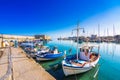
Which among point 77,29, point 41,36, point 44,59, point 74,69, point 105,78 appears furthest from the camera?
point 41,36

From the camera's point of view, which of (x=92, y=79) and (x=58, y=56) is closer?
(x=92, y=79)

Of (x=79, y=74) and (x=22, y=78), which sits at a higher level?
(x=22, y=78)

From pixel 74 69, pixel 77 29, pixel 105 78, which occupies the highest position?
pixel 77 29

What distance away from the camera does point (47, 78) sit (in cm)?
924

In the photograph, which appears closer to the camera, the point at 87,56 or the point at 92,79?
the point at 92,79

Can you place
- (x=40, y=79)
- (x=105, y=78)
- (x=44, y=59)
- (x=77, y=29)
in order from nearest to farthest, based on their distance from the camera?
(x=40, y=79) → (x=105, y=78) → (x=77, y=29) → (x=44, y=59)

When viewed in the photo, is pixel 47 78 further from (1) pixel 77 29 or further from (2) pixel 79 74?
(1) pixel 77 29

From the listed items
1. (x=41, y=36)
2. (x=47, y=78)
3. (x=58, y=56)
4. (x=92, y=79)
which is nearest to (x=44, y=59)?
(x=58, y=56)

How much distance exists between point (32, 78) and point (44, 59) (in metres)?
12.4

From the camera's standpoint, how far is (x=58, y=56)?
23578 millimetres

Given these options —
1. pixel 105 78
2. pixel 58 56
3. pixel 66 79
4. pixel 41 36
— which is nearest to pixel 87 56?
pixel 105 78

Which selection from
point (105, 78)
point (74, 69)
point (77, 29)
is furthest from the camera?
point (77, 29)

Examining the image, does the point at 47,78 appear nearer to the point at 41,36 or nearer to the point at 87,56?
the point at 87,56

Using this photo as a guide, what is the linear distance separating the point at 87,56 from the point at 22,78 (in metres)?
10.3
